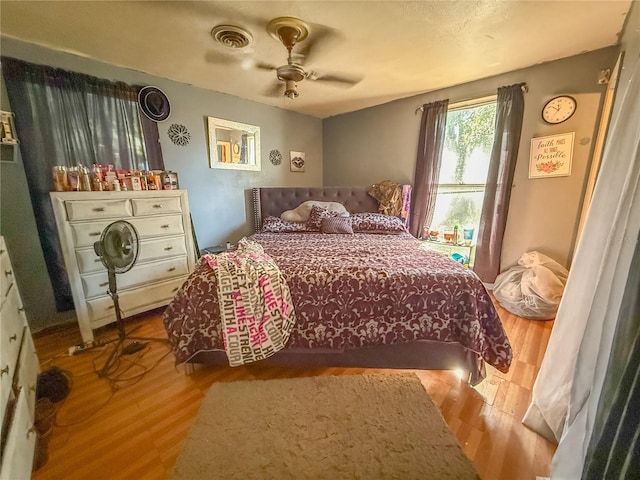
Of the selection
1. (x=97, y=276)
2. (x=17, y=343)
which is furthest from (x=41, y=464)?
(x=97, y=276)

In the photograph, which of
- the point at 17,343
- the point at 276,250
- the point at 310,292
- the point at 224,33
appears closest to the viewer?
the point at 17,343

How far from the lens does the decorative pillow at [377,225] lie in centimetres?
304

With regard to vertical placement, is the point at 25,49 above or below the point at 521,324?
above

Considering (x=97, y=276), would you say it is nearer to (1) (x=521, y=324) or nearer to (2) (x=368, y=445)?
(2) (x=368, y=445)

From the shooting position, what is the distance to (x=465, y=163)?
309 centimetres

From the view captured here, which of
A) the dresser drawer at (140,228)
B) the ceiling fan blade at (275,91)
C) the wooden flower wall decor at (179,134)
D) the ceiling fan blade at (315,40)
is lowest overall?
the dresser drawer at (140,228)

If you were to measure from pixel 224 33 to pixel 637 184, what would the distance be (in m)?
2.44

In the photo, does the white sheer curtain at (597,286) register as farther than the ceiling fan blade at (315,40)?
No

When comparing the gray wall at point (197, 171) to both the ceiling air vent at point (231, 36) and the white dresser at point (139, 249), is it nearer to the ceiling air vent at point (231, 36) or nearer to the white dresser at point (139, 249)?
the white dresser at point (139, 249)

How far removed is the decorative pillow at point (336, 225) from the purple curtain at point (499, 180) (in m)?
1.58

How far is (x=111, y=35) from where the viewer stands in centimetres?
191

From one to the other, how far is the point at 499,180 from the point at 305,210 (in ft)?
7.62

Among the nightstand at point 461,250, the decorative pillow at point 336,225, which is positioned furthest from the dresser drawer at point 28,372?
the nightstand at point 461,250

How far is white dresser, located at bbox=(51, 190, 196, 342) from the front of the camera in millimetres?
1912
